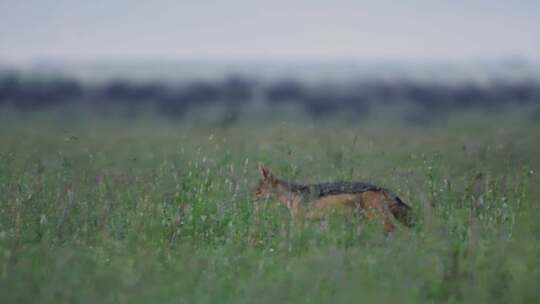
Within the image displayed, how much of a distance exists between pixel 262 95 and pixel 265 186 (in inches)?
836

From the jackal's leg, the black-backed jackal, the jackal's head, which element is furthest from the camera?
the jackal's head

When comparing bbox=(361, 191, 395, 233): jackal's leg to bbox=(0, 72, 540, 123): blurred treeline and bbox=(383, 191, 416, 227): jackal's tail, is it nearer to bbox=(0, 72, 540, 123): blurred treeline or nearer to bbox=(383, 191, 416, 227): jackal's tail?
bbox=(383, 191, 416, 227): jackal's tail

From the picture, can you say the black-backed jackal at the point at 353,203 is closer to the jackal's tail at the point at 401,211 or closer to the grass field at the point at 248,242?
the jackal's tail at the point at 401,211

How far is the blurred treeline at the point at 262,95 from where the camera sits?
23697 mm

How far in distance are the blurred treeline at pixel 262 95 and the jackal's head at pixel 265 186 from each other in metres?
9.97

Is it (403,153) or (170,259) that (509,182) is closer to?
(403,153)

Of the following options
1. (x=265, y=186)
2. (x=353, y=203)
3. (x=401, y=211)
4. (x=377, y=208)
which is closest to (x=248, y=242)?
(x=353, y=203)

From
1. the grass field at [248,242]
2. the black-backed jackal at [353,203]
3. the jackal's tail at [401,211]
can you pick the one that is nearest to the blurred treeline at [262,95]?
the grass field at [248,242]

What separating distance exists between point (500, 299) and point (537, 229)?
2.79 m

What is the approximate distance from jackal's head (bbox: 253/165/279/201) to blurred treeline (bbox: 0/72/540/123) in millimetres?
9967

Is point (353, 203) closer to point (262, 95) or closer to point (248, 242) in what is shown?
point (248, 242)

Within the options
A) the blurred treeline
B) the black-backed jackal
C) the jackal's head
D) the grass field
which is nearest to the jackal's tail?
the black-backed jackal

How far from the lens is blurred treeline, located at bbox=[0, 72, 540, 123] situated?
77.7 feet

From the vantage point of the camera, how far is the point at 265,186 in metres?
11.6
